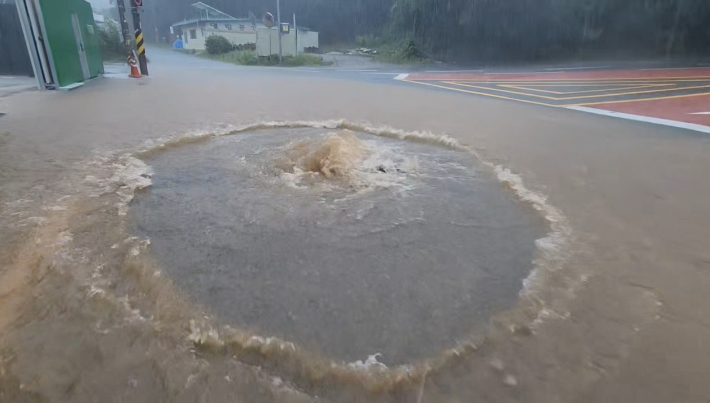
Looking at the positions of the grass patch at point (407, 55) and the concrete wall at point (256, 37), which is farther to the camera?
the grass patch at point (407, 55)

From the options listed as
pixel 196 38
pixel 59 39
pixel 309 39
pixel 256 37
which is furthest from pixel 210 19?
pixel 59 39

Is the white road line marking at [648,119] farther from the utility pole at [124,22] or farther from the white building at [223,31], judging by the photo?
the white building at [223,31]

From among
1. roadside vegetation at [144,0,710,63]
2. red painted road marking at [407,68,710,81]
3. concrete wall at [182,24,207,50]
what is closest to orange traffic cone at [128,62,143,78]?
red painted road marking at [407,68,710,81]

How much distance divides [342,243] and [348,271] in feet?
1.09

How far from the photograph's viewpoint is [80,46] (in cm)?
940

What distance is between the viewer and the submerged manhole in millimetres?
1944

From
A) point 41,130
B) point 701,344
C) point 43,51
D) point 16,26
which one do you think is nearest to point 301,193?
point 701,344

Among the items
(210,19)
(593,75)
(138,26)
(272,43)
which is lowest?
(593,75)

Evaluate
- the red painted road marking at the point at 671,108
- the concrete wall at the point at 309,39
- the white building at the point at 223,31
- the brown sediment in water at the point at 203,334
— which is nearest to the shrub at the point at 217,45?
the white building at the point at 223,31

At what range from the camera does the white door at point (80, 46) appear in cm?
900

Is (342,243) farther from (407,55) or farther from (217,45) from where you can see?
(217,45)

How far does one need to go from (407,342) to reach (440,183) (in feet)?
6.95

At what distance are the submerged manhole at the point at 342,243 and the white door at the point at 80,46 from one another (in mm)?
7151

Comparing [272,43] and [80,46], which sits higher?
[272,43]
